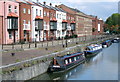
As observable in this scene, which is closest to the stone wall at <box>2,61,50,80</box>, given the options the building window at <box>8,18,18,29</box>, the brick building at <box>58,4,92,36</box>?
the building window at <box>8,18,18,29</box>

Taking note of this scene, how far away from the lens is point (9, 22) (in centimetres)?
3619

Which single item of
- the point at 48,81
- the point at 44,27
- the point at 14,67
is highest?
the point at 44,27

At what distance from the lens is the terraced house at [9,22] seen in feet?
117

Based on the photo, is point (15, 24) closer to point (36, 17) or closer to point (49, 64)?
point (36, 17)

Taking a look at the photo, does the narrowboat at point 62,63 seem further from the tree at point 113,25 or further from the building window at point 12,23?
the tree at point 113,25

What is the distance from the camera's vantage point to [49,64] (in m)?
25.5

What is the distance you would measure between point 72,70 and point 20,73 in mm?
9881

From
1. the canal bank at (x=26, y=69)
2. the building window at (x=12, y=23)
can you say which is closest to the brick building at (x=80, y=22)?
the building window at (x=12, y=23)

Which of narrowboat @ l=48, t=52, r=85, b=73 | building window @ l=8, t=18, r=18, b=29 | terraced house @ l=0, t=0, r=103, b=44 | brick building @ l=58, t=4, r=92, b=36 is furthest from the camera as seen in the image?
brick building @ l=58, t=4, r=92, b=36

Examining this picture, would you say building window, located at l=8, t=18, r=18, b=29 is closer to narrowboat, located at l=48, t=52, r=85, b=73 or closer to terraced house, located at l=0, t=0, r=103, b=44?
terraced house, located at l=0, t=0, r=103, b=44

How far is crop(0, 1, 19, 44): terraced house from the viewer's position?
35.6 meters

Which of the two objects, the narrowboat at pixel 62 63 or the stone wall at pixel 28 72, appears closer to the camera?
the stone wall at pixel 28 72

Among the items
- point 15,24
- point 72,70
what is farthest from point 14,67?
point 15,24

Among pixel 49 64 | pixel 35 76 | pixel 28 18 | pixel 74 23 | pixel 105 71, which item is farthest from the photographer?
pixel 74 23
